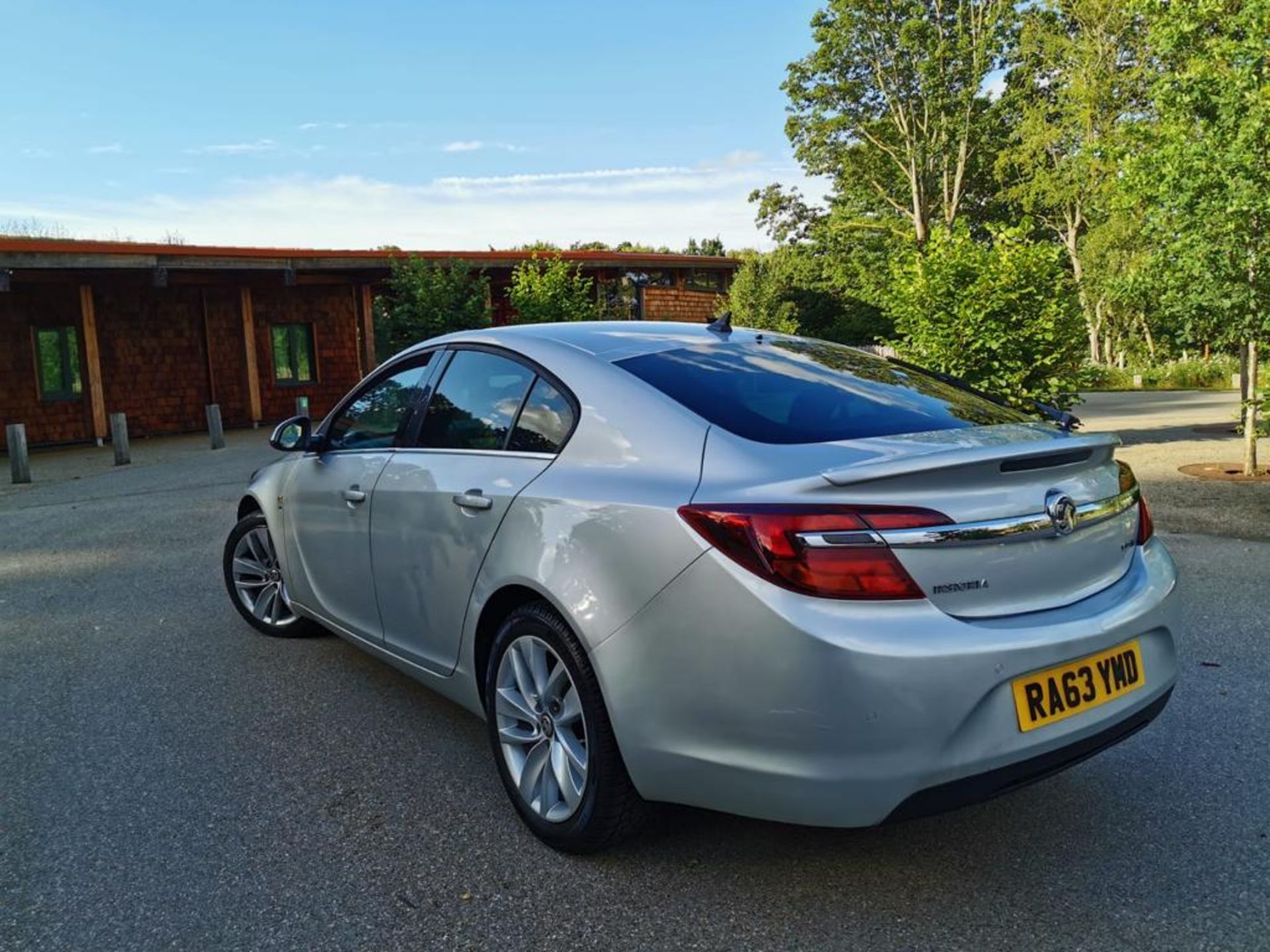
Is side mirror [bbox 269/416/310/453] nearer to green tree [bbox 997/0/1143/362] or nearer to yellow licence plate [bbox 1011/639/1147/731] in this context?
yellow licence plate [bbox 1011/639/1147/731]

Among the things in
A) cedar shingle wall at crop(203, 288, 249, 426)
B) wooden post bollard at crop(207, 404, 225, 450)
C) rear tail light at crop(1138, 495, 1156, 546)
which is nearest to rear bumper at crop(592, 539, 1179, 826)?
rear tail light at crop(1138, 495, 1156, 546)

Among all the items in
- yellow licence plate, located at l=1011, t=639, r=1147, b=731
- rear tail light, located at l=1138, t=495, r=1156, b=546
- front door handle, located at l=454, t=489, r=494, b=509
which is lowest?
yellow licence plate, located at l=1011, t=639, r=1147, b=731

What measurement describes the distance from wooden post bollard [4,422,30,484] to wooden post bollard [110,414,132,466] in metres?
1.54

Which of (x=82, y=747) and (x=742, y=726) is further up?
(x=742, y=726)

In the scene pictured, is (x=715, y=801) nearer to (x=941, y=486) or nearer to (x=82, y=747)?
(x=941, y=486)

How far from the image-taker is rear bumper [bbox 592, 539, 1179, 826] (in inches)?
84.6

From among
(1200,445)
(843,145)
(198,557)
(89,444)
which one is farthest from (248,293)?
(843,145)

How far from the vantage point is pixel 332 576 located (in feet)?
13.3

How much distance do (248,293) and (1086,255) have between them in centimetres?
3493

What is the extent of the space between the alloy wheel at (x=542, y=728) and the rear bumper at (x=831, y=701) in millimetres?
331

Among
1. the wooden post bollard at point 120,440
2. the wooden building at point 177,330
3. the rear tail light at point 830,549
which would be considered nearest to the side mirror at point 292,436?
the rear tail light at point 830,549

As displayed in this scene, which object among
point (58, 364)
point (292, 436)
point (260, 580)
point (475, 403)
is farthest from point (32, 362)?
point (475, 403)

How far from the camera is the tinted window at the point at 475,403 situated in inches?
128

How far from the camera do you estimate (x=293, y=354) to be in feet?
74.6
